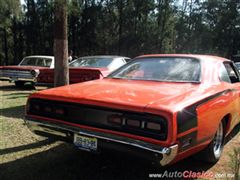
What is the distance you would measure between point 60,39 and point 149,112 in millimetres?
3733

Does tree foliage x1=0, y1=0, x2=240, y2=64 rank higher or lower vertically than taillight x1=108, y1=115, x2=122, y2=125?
higher

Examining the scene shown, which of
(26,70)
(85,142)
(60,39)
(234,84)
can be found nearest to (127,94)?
(85,142)

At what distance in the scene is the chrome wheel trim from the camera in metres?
4.43

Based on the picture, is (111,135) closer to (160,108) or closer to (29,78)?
(160,108)

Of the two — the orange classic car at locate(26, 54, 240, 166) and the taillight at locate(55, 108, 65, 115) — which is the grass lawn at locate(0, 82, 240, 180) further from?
the taillight at locate(55, 108, 65, 115)

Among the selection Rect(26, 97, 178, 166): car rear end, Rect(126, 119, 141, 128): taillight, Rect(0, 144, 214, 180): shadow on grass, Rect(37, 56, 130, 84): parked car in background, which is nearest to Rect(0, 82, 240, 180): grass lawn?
Rect(0, 144, 214, 180): shadow on grass

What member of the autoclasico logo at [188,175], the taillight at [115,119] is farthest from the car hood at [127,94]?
the autoclasico logo at [188,175]

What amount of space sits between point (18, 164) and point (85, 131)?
1397 millimetres

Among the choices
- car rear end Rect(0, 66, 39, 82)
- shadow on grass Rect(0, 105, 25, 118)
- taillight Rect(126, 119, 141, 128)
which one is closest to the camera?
taillight Rect(126, 119, 141, 128)

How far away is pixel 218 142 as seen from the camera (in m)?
4.54

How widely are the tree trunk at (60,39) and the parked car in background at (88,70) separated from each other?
2.47 m

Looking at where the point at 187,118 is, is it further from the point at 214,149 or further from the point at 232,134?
the point at 232,134

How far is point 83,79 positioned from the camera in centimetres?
913

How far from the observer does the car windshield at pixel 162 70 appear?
439 cm
